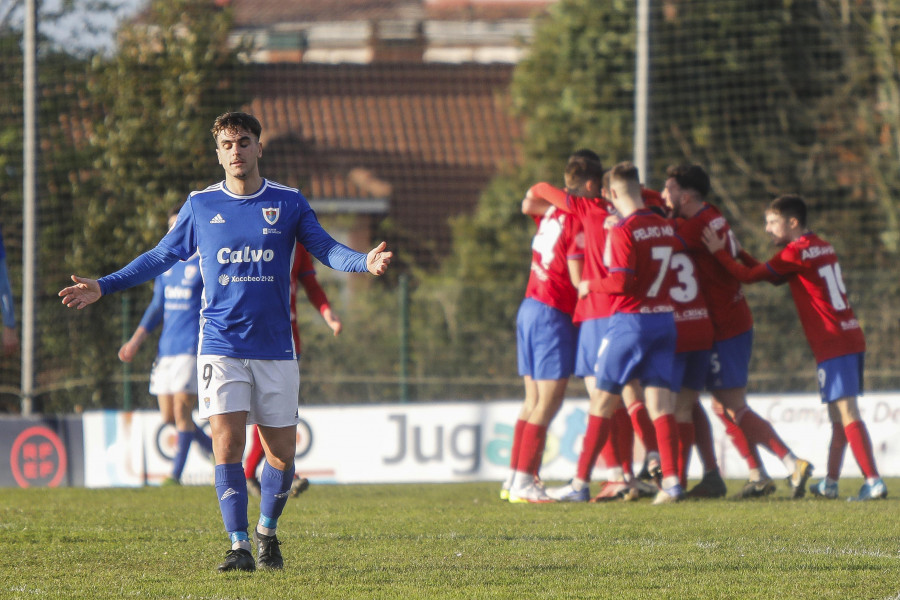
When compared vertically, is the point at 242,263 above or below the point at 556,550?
above

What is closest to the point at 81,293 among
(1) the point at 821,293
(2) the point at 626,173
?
(2) the point at 626,173

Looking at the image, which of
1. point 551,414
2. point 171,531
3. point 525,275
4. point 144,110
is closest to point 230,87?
point 144,110

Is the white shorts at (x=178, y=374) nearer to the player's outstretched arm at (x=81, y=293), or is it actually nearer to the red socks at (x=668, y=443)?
the red socks at (x=668, y=443)

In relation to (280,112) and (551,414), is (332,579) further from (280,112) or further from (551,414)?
(280,112)

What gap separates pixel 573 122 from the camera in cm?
1909

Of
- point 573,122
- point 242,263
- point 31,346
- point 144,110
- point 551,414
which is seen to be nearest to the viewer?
point 242,263

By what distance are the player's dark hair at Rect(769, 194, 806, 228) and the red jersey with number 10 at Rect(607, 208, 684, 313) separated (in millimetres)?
1003

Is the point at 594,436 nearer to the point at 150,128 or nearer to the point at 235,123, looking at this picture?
the point at 235,123

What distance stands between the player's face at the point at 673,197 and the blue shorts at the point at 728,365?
99cm

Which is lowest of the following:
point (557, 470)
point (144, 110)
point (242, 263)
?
point (557, 470)

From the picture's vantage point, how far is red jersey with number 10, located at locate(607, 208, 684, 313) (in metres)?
7.86

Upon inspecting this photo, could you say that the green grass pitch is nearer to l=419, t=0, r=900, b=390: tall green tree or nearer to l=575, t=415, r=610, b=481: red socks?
l=575, t=415, r=610, b=481: red socks

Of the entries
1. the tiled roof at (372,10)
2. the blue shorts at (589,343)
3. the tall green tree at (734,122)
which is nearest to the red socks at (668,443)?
the blue shorts at (589,343)

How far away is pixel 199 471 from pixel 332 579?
305 inches
